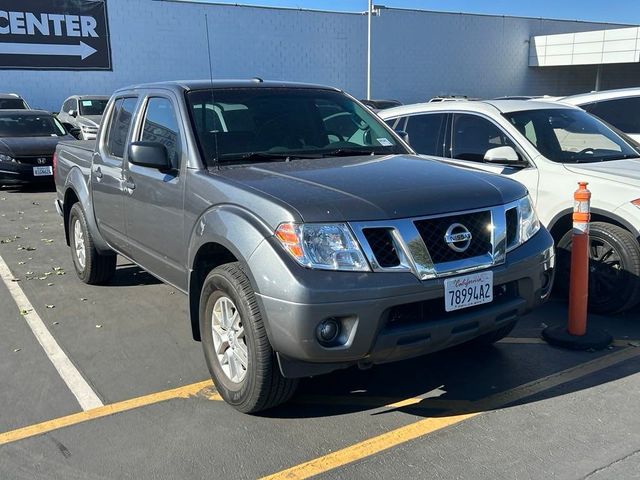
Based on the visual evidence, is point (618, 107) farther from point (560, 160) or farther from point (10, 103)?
point (10, 103)

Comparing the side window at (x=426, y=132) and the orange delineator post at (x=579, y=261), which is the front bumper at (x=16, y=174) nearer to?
the side window at (x=426, y=132)

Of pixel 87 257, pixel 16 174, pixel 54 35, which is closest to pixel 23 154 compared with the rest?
pixel 16 174

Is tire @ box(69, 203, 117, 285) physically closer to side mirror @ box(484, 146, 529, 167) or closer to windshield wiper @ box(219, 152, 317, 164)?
windshield wiper @ box(219, 152, 317, 164)

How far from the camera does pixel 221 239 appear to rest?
3.40 meters

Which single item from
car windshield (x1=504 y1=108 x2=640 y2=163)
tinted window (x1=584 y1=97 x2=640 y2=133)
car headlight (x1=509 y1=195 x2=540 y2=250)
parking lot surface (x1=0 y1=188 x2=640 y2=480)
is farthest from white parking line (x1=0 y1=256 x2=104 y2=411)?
tinted window (x1=584 y1=97 x2=640 y2=133)

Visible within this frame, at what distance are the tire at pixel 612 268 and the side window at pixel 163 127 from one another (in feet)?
10.7

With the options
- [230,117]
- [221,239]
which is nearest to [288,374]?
[221,239]

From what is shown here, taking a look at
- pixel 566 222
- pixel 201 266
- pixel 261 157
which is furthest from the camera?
pixel 566 222

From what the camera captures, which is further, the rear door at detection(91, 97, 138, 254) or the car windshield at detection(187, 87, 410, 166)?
the rear door at detection(91, 97, 138, 254)

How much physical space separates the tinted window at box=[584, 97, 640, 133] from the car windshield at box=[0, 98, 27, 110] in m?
16.0

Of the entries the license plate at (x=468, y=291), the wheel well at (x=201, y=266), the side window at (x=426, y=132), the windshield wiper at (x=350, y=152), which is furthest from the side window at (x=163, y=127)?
the side window at (x=426, y=132)

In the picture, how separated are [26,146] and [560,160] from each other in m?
10.3

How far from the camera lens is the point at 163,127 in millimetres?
4398

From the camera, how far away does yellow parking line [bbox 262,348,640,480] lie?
9.96 ft
